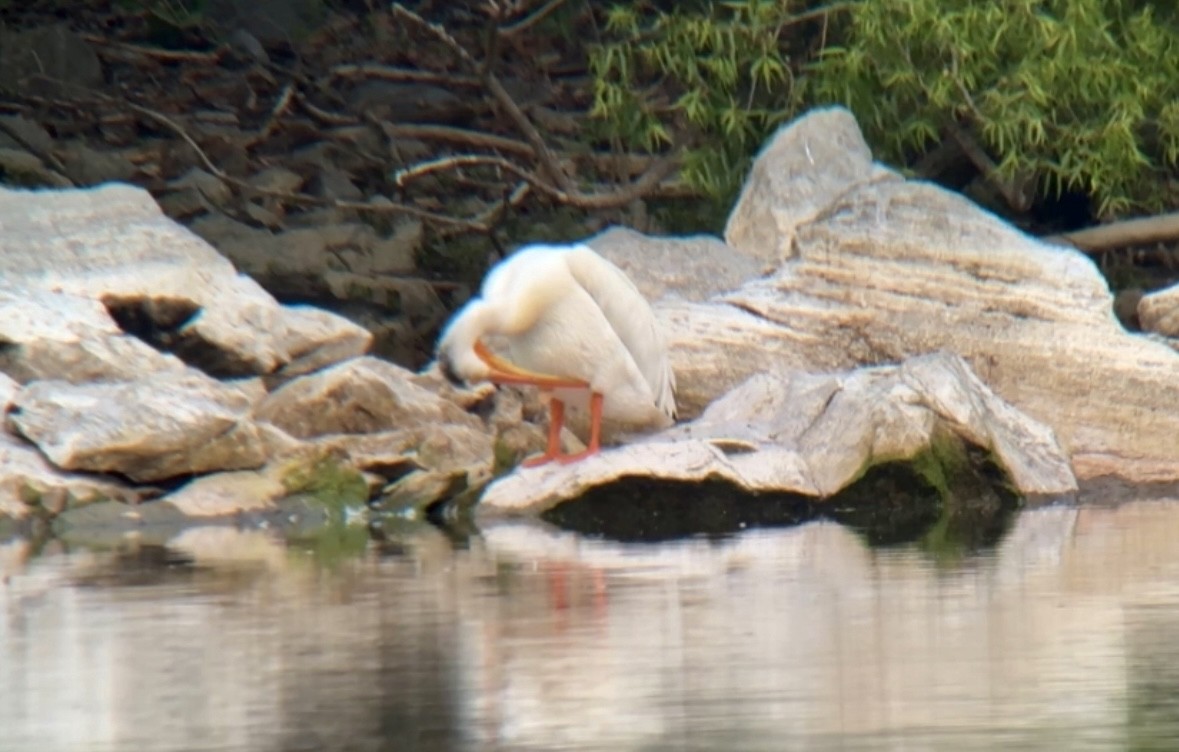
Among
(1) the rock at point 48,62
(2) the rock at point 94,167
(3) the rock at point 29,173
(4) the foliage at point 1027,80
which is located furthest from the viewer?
(1) the rock at point 48,62

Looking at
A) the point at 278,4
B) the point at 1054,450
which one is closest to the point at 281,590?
the point at 1054,450

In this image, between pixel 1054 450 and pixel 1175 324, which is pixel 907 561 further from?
pixel 1175 324

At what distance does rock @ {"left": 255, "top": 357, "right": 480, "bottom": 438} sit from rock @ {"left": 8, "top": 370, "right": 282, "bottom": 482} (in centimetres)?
45

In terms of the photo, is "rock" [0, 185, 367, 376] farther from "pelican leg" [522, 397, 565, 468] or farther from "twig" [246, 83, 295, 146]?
"twig" [246, 83, 295, 146]

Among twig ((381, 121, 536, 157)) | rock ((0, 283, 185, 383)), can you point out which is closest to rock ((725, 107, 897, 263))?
twig ((381, 121, 536, 157))

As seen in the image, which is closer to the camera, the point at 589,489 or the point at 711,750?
the point at 711,750

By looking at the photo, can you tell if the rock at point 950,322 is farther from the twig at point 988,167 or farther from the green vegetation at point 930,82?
the twig at point 988,167

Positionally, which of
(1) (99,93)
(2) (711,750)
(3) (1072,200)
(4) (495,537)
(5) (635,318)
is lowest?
(2) (711,750)

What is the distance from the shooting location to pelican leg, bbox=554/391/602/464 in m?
12.3

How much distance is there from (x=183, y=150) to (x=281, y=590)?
9351 mm

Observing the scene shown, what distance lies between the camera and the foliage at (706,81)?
53.2 ft

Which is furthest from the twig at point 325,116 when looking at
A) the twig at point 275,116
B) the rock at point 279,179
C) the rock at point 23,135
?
the rock at point 23,135

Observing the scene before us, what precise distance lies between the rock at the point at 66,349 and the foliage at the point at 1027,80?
16.0 feet

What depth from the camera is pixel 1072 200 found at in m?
17.4
